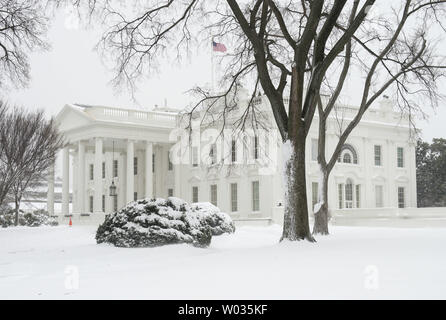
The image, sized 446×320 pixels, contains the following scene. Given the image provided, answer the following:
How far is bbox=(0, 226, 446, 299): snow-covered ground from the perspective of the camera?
755 centimetres

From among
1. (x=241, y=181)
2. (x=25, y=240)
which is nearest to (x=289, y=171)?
(x=25, y=240)

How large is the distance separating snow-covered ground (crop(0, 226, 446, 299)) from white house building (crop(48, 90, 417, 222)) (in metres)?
26.5

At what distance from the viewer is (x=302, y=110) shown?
47.9 ft

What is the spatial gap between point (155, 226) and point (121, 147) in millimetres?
35955

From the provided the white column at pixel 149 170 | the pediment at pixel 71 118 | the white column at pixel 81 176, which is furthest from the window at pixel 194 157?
the white column at pixel 81 176

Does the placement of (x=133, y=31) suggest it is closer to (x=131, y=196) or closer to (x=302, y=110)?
(x=302, y=110)

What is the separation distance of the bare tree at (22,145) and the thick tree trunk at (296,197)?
19543 mm

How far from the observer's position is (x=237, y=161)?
137ft

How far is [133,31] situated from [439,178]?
151 feet

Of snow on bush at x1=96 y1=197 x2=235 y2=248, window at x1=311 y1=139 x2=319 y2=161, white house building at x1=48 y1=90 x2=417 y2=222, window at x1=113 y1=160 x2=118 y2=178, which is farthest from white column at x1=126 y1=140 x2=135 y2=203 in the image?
snow on bush at x1=96 y1=197 x2=235 y2=248

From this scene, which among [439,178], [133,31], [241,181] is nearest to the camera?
[133,31]

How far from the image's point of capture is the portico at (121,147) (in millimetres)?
44844
